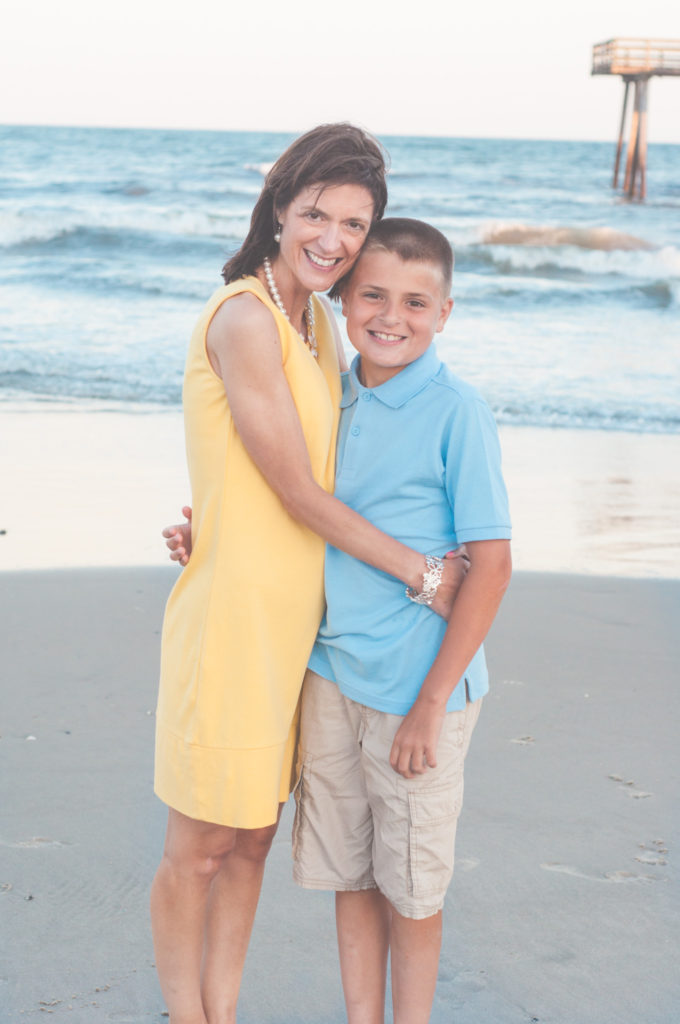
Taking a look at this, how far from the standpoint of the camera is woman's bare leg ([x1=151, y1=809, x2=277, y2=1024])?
217 centimetres

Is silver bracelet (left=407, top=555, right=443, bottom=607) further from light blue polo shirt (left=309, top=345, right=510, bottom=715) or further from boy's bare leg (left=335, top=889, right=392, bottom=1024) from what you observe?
boy's bare leg (left=335, top=889, right=392, bottom=1024)

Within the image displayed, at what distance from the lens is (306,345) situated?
2143 millimetres

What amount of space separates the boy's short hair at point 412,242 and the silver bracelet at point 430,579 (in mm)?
553

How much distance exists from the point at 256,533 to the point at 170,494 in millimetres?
4544

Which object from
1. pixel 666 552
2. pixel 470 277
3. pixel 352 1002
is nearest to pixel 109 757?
pixel 352 1002

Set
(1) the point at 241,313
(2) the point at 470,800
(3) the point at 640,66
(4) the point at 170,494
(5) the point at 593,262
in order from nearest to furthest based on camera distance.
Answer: (1) the point at 241,313
(2) the point at 470,800
(4) the point at 170,494
(5) the point at 593,262
(3) the point at 640,66

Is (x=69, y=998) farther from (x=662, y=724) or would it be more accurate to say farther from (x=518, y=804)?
(x=662, y=724)

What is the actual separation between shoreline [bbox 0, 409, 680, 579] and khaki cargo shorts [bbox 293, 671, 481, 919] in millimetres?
3216

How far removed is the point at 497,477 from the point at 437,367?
0.27 meters

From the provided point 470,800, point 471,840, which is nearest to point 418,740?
point 471,840

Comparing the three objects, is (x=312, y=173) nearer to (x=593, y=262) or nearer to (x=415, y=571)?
(x=415, y=571)

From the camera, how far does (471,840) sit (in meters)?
3.12

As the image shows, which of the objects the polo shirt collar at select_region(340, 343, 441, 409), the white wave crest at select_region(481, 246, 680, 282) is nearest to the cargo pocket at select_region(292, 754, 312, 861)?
the polo shirt collar at select_region(340, 343, 441, 409)

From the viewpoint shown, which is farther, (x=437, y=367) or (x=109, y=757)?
(x=109, y=757)
